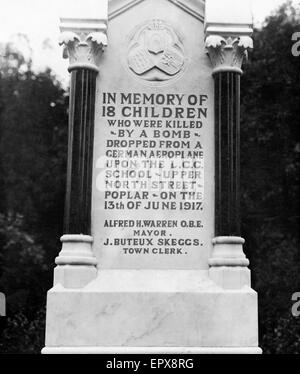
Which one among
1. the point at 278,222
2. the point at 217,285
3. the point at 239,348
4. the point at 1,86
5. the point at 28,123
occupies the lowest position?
the point at 239,348

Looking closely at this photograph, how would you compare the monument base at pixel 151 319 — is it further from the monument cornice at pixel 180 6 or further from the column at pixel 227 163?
the monument cornice at pixel 180 6

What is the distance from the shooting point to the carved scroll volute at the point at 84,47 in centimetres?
707

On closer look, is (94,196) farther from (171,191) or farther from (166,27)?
(166,27)

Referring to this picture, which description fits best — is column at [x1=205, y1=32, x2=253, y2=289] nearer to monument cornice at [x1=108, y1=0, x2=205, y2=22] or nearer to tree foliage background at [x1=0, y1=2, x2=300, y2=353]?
monument cornice at [x1=108, y1=0, x2=205, y2=22]

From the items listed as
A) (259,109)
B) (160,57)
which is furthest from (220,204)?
(259,109)

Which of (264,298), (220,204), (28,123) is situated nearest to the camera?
(220,204)

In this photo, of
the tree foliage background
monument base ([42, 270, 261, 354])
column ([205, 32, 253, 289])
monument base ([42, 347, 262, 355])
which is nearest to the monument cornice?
column ([205, 32, 253, 289])

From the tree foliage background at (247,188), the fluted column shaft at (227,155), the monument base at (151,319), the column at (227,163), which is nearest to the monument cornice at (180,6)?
the column at (227,163)

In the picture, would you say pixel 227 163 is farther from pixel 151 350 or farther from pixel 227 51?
pixel 151 350

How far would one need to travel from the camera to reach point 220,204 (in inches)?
272

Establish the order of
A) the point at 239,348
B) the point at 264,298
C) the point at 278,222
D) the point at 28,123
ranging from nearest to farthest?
1. the point at 239,348
2. the point at 264,298
3. the point at 278,222
4. the point at 28,123

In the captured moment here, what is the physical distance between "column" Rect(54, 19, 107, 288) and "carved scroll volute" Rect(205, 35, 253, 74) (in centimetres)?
125

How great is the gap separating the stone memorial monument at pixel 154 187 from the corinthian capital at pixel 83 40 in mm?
14

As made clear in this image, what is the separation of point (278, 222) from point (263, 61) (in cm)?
469
